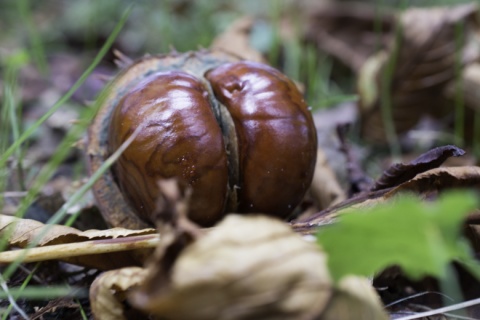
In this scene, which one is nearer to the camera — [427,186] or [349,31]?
[427,186]

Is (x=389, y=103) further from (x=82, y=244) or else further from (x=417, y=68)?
(x=82, y=244)

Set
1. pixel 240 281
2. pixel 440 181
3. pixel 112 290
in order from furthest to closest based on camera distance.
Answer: pixel 440 181
pixel 112 290
pixel 240 281

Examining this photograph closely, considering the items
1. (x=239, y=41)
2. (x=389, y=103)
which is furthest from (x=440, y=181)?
(x=239, y=41)

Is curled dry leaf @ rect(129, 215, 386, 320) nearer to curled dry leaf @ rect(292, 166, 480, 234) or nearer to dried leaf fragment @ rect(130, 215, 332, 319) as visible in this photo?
dried leaf fragment @ rect(130, 215, 332, 319)

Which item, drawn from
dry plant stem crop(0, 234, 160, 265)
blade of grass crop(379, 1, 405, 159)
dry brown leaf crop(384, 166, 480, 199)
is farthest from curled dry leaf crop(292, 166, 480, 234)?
blade of grass crop(379, 1, 405, 159)

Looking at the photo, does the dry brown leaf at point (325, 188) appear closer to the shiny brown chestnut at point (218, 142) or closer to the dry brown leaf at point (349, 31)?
the shiny brown chestnut at point (218, 142)

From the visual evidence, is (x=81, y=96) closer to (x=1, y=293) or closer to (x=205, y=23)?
(x=205, y=23)

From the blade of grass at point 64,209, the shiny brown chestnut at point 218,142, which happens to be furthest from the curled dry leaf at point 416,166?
the blade of grass at point 64,209

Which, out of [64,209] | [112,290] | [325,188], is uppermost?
[64,209]

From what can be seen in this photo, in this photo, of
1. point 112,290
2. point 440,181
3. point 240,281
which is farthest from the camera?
point 440,181
